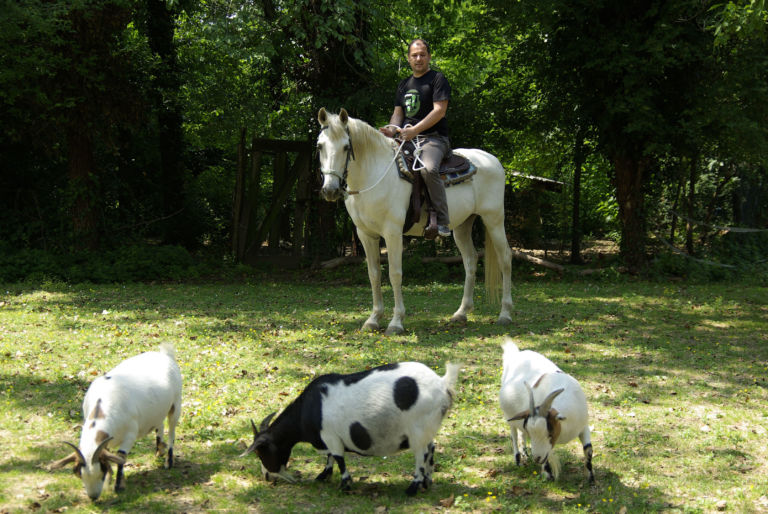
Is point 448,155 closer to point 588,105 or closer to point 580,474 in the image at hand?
point 580,474

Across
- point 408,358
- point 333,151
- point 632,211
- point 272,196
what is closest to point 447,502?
point 408,358

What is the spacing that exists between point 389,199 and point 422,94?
1.62 m

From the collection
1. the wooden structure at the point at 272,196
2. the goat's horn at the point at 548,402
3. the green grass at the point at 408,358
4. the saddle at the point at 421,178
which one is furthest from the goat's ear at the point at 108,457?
the wooden structure at the point at 272,196

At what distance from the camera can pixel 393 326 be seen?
9008 mm

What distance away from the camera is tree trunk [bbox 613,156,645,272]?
16.2 m

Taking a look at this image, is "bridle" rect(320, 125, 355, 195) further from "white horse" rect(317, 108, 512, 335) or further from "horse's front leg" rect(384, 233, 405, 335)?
"horse's front leg" rect(384, 233, 405, 335)

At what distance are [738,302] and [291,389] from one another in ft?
31.8

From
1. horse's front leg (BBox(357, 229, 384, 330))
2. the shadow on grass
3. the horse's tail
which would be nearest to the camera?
the shadow on grass

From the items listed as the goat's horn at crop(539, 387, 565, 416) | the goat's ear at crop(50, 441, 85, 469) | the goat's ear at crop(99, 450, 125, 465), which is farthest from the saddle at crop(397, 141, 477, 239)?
the goat's ear at crop(50, 441, 85, 469)

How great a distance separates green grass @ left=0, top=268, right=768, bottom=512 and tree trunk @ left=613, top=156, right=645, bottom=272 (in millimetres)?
3653

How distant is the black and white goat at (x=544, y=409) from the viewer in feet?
13.4

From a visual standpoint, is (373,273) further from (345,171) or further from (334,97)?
(334,97)

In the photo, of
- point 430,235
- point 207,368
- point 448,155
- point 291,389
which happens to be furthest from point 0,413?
point 448,155

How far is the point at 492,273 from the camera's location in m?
10.5
